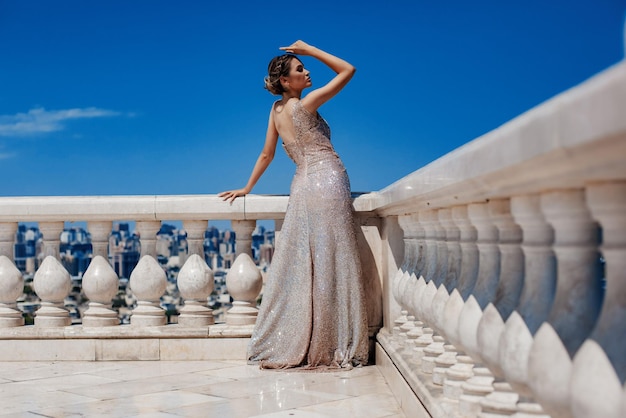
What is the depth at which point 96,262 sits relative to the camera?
5.82 meters

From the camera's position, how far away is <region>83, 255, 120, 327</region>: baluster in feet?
19.0

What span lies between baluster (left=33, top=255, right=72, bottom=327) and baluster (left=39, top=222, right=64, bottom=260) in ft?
0.26

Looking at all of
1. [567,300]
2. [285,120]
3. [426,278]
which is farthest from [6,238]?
[567,300]

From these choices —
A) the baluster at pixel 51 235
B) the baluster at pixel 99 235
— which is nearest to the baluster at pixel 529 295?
the baluster at pixel 99 235

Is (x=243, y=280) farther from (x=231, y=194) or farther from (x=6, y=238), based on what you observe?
(x=6, y=238)

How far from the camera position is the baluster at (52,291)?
229 inches

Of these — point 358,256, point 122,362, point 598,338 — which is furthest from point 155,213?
point 598,338

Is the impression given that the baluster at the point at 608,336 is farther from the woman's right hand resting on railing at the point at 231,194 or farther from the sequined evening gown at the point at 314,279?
the woman's right hand resting on railing at the point at 231,194

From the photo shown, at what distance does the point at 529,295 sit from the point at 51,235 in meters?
4.71

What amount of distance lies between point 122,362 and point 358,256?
5.58 ft

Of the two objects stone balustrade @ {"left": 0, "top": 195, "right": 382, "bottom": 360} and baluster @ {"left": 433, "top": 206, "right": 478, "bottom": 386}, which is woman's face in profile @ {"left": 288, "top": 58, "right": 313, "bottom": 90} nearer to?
stone balustrade @ {"left": 0, "top": 195, "right": 382, "bottom": 360}

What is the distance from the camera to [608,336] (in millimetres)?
1389

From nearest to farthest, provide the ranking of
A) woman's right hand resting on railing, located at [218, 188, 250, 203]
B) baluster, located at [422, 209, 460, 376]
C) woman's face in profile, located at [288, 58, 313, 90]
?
baluster, located at [422, 209, 460, 376] < woman's face in profile, located at [288, 58, 313, 90] < woman's right hand resting on railing, located at [218, 188, 250, 203]

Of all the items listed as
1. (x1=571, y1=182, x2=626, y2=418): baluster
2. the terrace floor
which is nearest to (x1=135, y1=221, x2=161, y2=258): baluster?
the terrace floor
